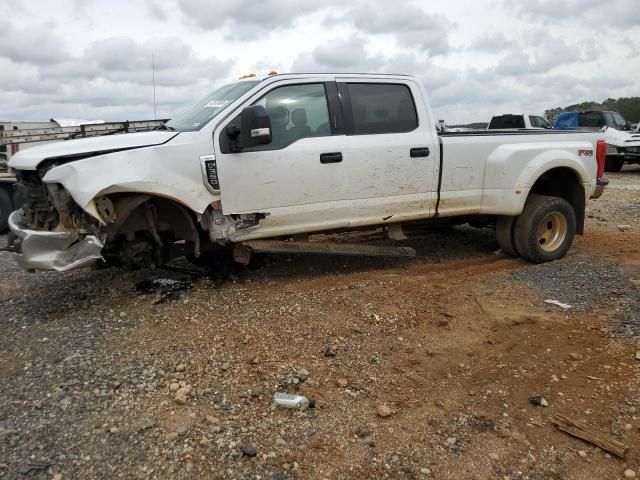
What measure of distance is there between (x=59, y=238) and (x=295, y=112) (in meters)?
2.29

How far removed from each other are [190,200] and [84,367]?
1.55 meters

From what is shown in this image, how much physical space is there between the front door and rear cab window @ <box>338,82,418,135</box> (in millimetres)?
215

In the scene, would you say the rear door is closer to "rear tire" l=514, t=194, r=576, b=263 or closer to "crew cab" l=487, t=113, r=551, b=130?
"rear tire" l=514, t=194, r=576, b=263

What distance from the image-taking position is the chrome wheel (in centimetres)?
625

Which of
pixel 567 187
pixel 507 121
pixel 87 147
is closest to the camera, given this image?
pixel 87 147

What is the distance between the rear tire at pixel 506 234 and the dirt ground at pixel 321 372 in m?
0.48

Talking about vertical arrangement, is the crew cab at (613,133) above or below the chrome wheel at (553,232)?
above

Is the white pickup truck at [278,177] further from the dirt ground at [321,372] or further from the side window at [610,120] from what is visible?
the side window at [610,120]

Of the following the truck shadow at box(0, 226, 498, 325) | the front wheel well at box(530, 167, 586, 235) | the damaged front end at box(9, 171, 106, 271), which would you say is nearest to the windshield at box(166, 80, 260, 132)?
the damaged front end at box(9, 171, 106, 271)

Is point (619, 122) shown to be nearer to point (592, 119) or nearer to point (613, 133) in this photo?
point (592, 119)

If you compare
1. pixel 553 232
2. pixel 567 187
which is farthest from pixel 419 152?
pixel 567 187

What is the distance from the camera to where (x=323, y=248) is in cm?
527

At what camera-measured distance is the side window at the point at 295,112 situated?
4797 mm

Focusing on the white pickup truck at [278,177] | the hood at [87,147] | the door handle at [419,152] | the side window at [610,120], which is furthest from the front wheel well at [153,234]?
the side window at [610,120]
